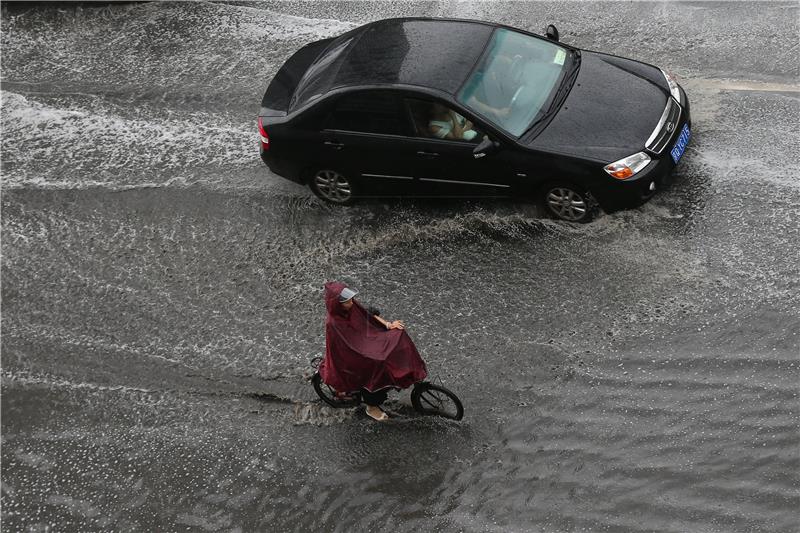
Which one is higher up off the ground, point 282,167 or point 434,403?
point 282,167

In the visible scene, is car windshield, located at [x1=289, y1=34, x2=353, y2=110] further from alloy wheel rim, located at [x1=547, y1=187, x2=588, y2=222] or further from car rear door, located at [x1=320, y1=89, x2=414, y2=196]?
alloy wheel rim, located at [x1=547, y1=187, x2=588, y2=222]

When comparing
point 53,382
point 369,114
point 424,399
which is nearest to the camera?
point 424,399

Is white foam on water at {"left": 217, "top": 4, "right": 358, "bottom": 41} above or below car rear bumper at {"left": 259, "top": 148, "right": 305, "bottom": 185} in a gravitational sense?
above

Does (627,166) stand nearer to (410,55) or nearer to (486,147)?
(486,147)

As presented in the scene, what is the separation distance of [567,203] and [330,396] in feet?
9.58

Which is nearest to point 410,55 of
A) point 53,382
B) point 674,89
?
point 674,89

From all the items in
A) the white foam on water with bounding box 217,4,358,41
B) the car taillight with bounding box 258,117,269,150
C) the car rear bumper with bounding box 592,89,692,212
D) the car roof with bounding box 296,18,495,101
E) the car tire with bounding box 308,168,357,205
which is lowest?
the car tire with bounding box 308,168,357,205

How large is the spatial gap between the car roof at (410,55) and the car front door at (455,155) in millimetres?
255

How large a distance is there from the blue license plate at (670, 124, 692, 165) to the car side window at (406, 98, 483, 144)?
1.86 metres

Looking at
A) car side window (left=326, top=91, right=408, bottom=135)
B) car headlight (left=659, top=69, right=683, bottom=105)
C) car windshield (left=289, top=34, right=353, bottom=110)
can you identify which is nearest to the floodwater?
car headlight (left=659, top=69, right=683, bottom=105)

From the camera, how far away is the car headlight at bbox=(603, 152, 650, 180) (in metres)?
6.64

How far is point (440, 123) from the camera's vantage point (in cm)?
701

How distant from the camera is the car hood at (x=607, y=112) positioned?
6762mm

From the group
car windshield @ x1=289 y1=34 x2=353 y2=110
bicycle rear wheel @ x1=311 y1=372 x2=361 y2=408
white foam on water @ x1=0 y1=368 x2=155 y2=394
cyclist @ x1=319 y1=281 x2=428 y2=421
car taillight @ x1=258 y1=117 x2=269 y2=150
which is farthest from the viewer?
car taillight @ x1=258 y1=117 x2=269 y2=150
